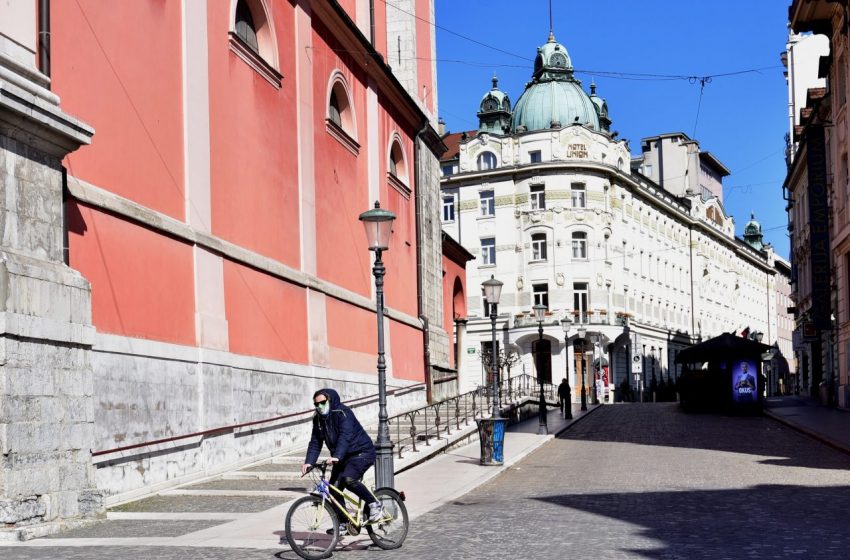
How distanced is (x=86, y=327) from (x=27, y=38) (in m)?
3.49

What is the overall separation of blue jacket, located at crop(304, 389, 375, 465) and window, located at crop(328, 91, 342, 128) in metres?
16.6

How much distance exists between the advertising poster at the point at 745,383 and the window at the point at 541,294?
92.2 feet

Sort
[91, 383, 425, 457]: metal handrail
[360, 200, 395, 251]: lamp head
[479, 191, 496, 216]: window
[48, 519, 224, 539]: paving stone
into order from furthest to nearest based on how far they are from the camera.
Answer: [479, 191, 496, 216]: window → [360, 200, 395, 251]: lamp head → [91, 383, 425, 457]: metal handrail → [48, 519, 224, 539]: paving stone

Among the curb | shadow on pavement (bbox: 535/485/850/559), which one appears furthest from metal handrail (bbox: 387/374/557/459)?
the curb

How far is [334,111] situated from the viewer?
2802cm

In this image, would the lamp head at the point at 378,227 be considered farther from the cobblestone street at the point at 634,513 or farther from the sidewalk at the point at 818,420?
the sidewalk at the point at 818,420

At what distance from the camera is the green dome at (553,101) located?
70.4 meters

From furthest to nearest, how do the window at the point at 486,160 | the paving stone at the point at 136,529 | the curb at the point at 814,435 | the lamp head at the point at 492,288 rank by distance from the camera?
the window at the point at 486,160 < the lamp head at the point at 492,288 < the curb at the point at 814,435 < the paving stone at the point at 136,529

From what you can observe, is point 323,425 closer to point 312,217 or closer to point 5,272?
point 5,272

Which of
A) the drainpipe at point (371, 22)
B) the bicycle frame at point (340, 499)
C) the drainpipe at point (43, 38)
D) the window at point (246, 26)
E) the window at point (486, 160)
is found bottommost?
the bicycle frame at point (340, 499)

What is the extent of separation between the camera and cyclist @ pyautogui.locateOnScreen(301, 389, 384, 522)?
11.1 m

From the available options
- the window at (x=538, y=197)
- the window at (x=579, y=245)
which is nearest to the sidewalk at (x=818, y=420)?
the window at (x=579, y=245)

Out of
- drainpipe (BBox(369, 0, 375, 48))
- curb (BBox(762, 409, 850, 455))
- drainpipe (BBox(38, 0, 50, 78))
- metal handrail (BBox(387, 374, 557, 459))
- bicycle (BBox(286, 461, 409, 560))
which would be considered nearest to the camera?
bicycle (BBox(286, 461, 409, 560))

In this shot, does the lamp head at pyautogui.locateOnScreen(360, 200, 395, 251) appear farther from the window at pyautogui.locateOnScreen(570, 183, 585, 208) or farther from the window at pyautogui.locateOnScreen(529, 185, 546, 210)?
the window at pyautogui.locateOnScreen(529, 185, 546, 210)
